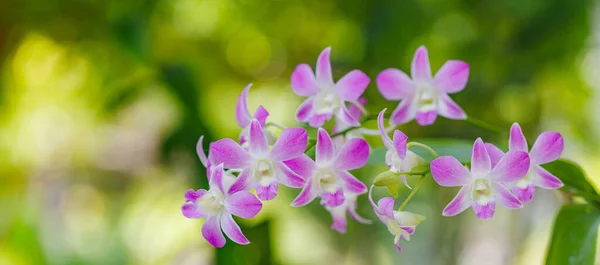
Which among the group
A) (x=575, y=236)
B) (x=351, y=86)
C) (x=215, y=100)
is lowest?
(x=215, y=100)

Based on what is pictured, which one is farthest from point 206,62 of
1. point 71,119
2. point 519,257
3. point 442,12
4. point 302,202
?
point 302,202

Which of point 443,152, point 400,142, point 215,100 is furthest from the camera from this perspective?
point 215,100

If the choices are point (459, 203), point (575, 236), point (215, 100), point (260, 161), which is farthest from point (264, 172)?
point (215, 100)

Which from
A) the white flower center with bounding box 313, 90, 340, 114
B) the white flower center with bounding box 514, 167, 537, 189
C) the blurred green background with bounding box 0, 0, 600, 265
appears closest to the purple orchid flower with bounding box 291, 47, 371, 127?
the white flower center with bounding box 313, 90, 340, 114

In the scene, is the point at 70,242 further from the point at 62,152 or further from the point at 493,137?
the point at 493,137

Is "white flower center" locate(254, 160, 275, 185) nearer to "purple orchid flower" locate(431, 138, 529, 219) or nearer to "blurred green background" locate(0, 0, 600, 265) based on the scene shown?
"purple orchid flower" locate(431, 138, 529, 219)

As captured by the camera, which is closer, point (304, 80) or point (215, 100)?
point (304, 80)

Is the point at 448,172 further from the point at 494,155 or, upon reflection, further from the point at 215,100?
the point at 215,100
